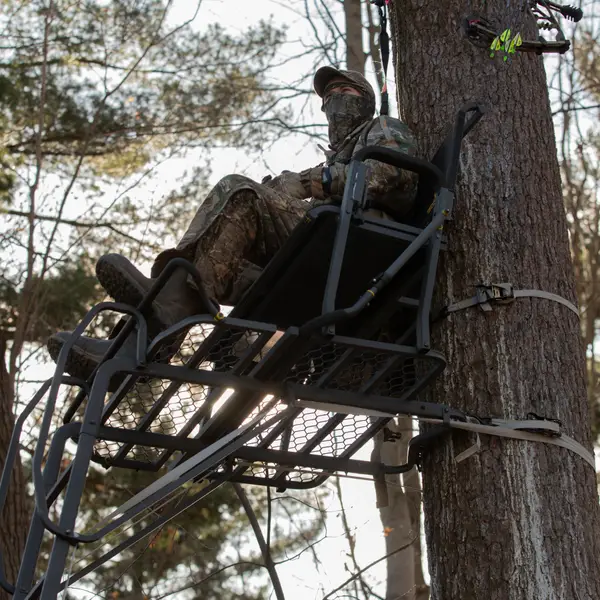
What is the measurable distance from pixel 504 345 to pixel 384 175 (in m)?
0.76

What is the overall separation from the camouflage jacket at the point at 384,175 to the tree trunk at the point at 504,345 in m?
0.21

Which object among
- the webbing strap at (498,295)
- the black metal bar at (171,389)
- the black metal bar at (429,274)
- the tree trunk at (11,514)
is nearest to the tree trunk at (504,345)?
the webbing strap at (498,295)

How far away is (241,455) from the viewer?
390 cm

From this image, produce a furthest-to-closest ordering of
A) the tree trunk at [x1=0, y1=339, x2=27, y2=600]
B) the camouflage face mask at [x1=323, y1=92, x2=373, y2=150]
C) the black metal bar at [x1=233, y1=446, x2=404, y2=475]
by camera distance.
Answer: the tree trunk at [x1=0, y1=339, x2=27, y2=600], the camouflage face mask at [x1=323, y1=92, x2=373, y2=150], the black metal bar at [x1=233, y1=446, x2=404, y2=475]

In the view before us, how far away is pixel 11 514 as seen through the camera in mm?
5645

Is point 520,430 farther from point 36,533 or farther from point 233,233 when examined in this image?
point 36,533

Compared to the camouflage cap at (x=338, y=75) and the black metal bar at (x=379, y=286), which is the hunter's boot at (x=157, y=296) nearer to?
the black metal bar at (x=379, y=286)

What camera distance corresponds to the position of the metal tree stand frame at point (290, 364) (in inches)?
128

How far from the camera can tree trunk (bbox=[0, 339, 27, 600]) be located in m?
5.47

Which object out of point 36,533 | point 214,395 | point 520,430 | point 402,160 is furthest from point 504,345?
point 36,533

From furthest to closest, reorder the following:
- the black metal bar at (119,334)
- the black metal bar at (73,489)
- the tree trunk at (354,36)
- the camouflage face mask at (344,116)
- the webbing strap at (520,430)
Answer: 1. the tree trunk at (354,36)
2. the camouflage face mask at (344,116)
3. the webbing strap at (520,430)
4. the black metal bar at (119,334)
5. the black metal bar at (73,489)

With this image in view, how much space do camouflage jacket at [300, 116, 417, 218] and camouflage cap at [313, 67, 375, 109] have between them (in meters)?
0.37

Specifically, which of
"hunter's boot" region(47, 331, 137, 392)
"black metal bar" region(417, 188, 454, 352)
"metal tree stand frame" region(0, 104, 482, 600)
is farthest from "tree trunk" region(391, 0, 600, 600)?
"hunter's boot" region(47, 331, 137, 392)

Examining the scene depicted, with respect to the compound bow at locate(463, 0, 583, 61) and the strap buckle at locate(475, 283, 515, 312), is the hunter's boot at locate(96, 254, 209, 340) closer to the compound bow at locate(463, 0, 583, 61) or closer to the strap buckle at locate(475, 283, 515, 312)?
the strap buckle at locate(475, 283, 515, 312)
